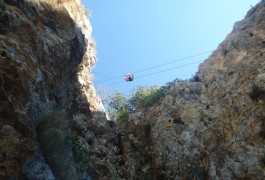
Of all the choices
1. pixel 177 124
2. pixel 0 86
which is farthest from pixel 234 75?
pixel 0 86

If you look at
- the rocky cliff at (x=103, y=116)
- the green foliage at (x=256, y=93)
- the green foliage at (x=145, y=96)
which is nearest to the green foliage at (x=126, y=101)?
the green foliage at (x=145, y=96)

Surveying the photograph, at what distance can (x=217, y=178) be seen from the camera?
56.0ft

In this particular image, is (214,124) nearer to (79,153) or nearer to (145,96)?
(79,153)

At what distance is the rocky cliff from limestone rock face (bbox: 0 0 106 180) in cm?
5

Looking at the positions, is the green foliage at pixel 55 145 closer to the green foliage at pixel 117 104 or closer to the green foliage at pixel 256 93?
the green foliage at pixel 256 93

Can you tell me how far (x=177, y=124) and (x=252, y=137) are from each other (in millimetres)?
4816

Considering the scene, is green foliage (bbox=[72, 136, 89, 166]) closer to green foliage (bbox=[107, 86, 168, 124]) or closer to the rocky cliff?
the rocky cliff

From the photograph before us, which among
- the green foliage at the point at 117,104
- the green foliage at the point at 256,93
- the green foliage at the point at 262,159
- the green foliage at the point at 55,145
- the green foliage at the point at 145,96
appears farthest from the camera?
the green foliage at the point at 117,104

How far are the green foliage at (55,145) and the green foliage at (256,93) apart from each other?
9.21 metres

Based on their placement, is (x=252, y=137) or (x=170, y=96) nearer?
(x=252, y=137)

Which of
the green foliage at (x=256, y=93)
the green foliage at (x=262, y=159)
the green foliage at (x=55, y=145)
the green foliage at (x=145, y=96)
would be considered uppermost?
the green foliage at (x=145, y=96)

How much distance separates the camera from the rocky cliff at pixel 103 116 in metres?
13.3

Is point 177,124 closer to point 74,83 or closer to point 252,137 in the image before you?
point 252,137

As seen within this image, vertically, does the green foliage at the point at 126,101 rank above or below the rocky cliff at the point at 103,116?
above
